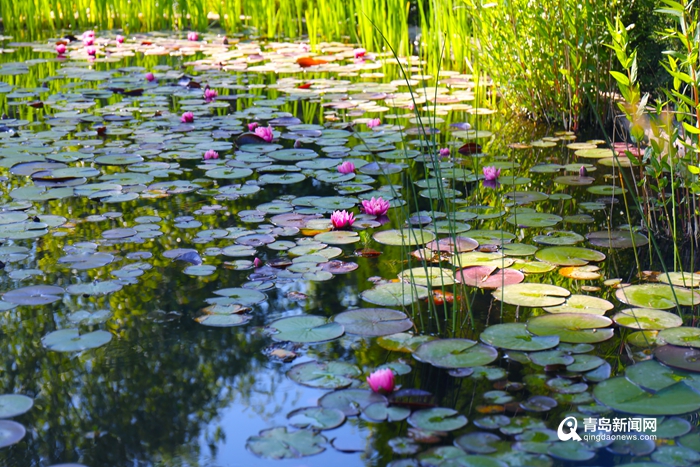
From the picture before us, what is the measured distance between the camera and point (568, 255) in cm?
239

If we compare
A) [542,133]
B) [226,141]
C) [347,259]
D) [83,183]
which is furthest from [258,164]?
[542,133]

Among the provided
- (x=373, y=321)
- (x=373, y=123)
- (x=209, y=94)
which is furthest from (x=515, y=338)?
(x=209, y=94)

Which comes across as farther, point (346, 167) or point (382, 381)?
point (346, 167)

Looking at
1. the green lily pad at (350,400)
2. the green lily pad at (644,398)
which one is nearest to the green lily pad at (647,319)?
the green lily pad at (644,398)

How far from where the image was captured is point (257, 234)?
103 inches

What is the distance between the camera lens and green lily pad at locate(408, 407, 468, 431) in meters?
1.51

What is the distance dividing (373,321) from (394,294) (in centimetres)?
18

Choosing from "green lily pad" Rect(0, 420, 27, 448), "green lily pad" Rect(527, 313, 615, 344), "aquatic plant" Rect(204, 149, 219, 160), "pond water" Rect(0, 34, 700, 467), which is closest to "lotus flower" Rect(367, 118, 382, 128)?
"pond water" Rect(0, 34, 700, 467)

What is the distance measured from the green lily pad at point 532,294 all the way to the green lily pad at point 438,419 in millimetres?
547

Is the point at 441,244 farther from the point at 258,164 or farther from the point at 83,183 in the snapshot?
the point at 83,183

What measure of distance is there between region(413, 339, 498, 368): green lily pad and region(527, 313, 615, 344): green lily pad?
176 mm

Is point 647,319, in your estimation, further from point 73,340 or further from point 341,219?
point 73,340

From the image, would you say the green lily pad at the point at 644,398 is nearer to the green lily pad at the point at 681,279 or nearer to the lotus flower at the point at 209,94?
the green lily pad at the point at 681,279

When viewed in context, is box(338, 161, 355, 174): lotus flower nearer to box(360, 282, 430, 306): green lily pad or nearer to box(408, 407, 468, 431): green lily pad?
box(360, 282, 430, 306): green lily pad
